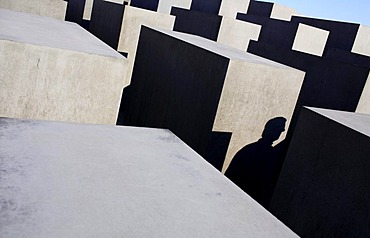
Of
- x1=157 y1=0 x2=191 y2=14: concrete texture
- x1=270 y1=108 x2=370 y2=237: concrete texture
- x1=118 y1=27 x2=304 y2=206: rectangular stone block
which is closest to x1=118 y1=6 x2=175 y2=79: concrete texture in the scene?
x1=118 y1=27 x2=304 y2=206: rectangular stone block

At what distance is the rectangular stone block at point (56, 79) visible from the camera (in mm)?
→ 3820

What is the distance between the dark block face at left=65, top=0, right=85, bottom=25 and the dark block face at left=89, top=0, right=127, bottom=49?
10.4 ft

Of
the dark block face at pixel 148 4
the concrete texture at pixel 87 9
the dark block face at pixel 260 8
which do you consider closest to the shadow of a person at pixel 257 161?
the concrete texture at pixel 87 9

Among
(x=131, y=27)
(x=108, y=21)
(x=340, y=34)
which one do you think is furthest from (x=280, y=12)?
(x=131, y=27)

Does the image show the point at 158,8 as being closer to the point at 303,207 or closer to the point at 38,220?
the point at 303,207

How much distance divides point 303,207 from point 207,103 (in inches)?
74.8

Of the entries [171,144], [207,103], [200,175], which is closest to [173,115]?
[207,103]

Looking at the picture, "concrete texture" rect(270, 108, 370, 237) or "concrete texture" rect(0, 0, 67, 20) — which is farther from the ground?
"concrete texture" rect(0, 0, 67, 20)

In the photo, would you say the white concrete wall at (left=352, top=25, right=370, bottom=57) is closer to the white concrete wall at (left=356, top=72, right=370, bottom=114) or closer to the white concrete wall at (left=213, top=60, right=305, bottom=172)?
the white concrete wall at (left=356, top=72, right=370, bottom=114)

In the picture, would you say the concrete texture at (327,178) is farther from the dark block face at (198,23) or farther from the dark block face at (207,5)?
the dark block face at (207,5)

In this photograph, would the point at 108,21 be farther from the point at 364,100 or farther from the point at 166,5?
the point at 166,5

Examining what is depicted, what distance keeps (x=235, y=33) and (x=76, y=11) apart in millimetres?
6723

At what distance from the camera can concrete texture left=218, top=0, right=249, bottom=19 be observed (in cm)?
1856

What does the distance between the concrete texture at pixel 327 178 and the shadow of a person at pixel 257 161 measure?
103 centimetres
